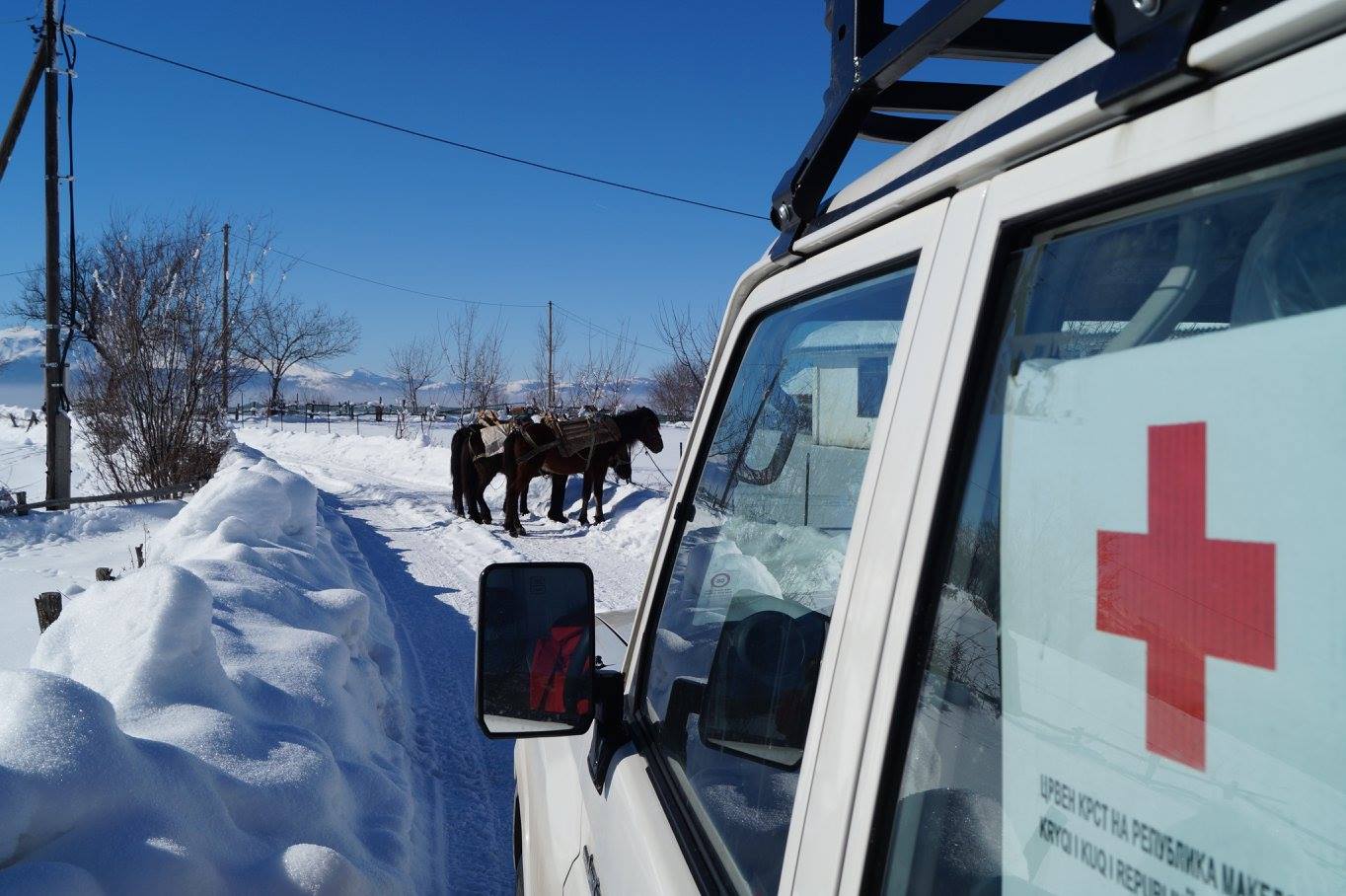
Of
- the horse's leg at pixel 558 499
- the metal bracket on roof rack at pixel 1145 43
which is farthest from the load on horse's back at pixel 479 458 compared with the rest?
the metal bracket on roof rack at pixel 1145 43

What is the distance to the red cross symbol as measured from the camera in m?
0.60

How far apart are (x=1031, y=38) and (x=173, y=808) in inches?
112

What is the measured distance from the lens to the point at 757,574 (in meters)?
1.59

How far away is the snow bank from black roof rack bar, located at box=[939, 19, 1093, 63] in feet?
8.33

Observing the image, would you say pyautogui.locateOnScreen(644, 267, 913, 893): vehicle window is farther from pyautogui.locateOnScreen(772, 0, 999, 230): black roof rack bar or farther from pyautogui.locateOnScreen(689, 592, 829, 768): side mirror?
pyautogui.locateOnScreen(772, 0, 999, 230): black roof rack bar

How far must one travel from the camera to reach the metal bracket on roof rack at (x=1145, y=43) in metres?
0.66

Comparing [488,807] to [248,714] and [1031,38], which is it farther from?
[1031,38]

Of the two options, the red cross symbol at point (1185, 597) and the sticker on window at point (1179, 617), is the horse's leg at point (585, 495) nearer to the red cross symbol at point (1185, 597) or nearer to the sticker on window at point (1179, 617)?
the sticker on window at point (1179, 617)

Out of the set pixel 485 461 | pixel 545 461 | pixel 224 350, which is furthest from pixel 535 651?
pixel 224 350

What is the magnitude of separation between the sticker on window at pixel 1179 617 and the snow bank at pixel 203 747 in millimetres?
2304

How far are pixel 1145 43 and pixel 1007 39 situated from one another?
596 millimetres

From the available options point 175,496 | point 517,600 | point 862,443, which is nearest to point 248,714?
point 517,600

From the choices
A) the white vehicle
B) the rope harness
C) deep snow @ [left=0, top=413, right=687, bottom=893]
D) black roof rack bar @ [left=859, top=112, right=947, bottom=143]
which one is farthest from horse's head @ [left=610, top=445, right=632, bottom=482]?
the white vehicle

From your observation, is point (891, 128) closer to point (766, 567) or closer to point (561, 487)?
point (766, 567)
